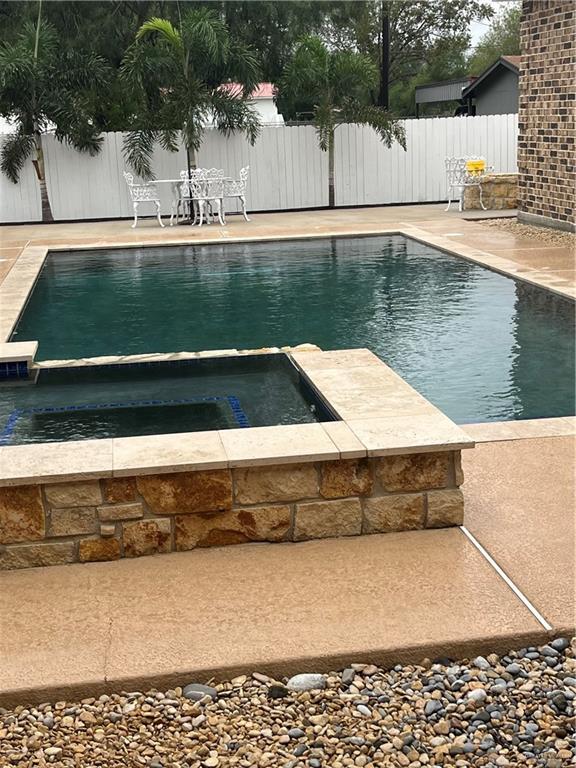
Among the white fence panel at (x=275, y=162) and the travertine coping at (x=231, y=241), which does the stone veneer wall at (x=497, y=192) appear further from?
the white fence panel at (x=275, y=162)

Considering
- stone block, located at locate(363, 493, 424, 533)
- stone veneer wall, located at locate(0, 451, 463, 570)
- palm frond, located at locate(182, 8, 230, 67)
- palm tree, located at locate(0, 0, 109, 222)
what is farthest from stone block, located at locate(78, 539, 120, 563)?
palm tree, located at locate(0, 0, 109, 222)

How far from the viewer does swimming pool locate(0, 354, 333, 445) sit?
4352 mm

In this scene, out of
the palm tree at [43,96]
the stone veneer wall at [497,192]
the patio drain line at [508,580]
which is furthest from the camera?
the stone veneer wall at [497,192]

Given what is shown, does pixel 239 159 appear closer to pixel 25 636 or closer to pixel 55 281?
pixel 55 281

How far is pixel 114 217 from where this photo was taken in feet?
55.6

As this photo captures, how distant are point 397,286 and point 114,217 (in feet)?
28.0

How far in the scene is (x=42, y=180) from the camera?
16234 millimetres

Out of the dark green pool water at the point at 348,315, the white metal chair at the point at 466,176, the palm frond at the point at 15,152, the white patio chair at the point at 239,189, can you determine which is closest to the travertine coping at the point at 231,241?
the dark green pool water at the point at 348,315

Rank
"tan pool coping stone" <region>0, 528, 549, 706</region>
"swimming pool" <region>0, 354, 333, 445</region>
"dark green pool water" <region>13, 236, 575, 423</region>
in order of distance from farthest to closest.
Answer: "dark green pool water" <region>13, 236, 575, 423</region> < "swimming pool" <region>0, 354, 333, 445</region> < "tan pool coping stone" <region>0, 528, 549, 706</region>

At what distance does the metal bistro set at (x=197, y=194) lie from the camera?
1534 cm

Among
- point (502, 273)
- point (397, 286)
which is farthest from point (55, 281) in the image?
point (502, 273)

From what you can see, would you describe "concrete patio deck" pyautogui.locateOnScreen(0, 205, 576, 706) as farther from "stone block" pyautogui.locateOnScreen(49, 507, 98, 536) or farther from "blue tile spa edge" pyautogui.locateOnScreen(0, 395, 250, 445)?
"blue tile spa edge" pyautogui.locateOnScreen(0, 395, 250, 445)

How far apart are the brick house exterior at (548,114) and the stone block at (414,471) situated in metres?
9.46

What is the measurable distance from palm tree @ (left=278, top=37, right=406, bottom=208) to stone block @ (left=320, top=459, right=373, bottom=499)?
13493 millimetres
